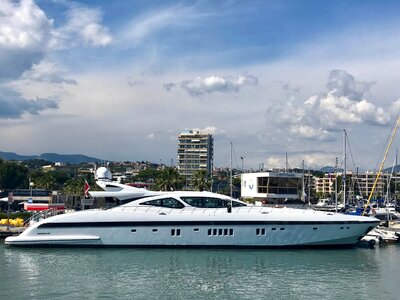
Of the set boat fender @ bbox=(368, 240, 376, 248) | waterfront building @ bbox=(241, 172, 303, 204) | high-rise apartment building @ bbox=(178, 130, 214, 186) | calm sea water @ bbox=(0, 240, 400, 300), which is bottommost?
calm sea water @ bbox=(0, 240, 400, 300)

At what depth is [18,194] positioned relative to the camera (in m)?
73.8

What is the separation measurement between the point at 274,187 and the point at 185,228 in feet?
134

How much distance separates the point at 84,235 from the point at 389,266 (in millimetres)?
17150

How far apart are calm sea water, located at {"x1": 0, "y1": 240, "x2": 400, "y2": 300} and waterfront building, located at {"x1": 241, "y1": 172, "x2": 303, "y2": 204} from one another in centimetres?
3732

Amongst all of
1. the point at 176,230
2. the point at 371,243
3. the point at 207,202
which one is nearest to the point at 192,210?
the point at 207,202

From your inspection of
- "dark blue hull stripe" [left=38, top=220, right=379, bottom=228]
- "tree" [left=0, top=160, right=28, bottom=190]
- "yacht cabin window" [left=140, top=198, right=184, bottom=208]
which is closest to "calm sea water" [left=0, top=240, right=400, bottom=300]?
"dark blue hull stripe" [left=38, top=220, right=379, bottom=228]

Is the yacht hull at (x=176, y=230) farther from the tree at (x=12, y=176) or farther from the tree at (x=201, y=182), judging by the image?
the tree at (x=12, y=176)

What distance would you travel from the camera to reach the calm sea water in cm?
2002

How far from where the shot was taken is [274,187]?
2753 inches

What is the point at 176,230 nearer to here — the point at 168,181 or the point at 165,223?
the point at 165,223

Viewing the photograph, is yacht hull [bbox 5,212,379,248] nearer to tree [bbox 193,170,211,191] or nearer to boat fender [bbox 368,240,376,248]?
boat fender [bbox 368,240,376,248]

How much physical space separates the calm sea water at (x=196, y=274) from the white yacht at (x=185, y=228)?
24.4 inches

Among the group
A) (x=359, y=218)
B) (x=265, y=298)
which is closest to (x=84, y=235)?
(x=265, y=298)

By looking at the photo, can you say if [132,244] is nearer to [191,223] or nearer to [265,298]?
[191,223]
